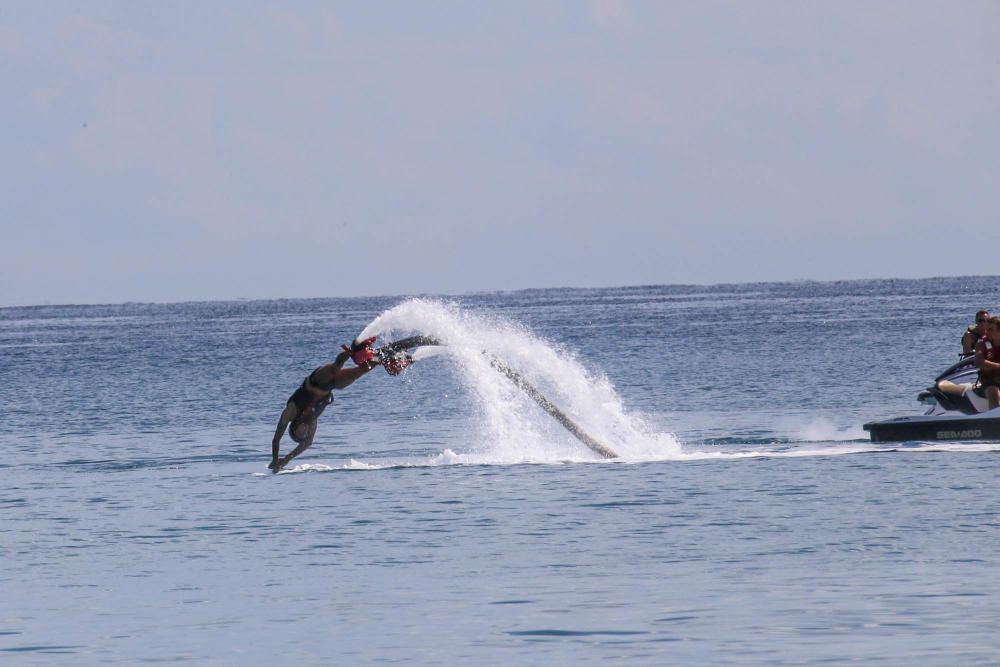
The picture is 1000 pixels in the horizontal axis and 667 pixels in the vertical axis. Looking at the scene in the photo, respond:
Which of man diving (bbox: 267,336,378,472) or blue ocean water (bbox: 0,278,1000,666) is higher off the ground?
man diving (bbox: 267,336,378,472)

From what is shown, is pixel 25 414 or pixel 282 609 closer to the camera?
pixel 282 609

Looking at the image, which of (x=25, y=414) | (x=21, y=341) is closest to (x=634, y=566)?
(x=25, y=414)

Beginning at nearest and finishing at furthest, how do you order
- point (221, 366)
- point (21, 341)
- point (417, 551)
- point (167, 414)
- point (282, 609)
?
point (282, 609) < point (417, 551) < point (167, 414) < point (221, 366) < point (21, 341)

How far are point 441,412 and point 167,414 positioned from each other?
353 inches

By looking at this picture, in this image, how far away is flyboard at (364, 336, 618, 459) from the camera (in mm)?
27250

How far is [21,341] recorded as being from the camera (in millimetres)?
165375

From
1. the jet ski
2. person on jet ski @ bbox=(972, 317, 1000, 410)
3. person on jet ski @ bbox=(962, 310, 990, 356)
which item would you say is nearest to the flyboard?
the jet ski

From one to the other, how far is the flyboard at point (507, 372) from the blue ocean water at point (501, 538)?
387 mm

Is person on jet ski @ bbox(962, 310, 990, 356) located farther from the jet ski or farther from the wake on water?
the wake on water

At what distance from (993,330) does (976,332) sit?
343 cm

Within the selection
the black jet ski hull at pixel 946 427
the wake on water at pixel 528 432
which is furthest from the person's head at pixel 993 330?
the wake on water at pixel 528 432

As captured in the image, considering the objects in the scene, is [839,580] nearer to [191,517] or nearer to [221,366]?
[191,517]

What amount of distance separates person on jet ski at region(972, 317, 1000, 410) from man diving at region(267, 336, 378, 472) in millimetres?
9936

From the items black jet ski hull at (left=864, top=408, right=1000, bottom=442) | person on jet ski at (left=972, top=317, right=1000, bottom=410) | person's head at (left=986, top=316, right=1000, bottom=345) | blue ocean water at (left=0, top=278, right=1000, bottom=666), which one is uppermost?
person's head at (left=986, top=316, right=1000, bottom=345)
